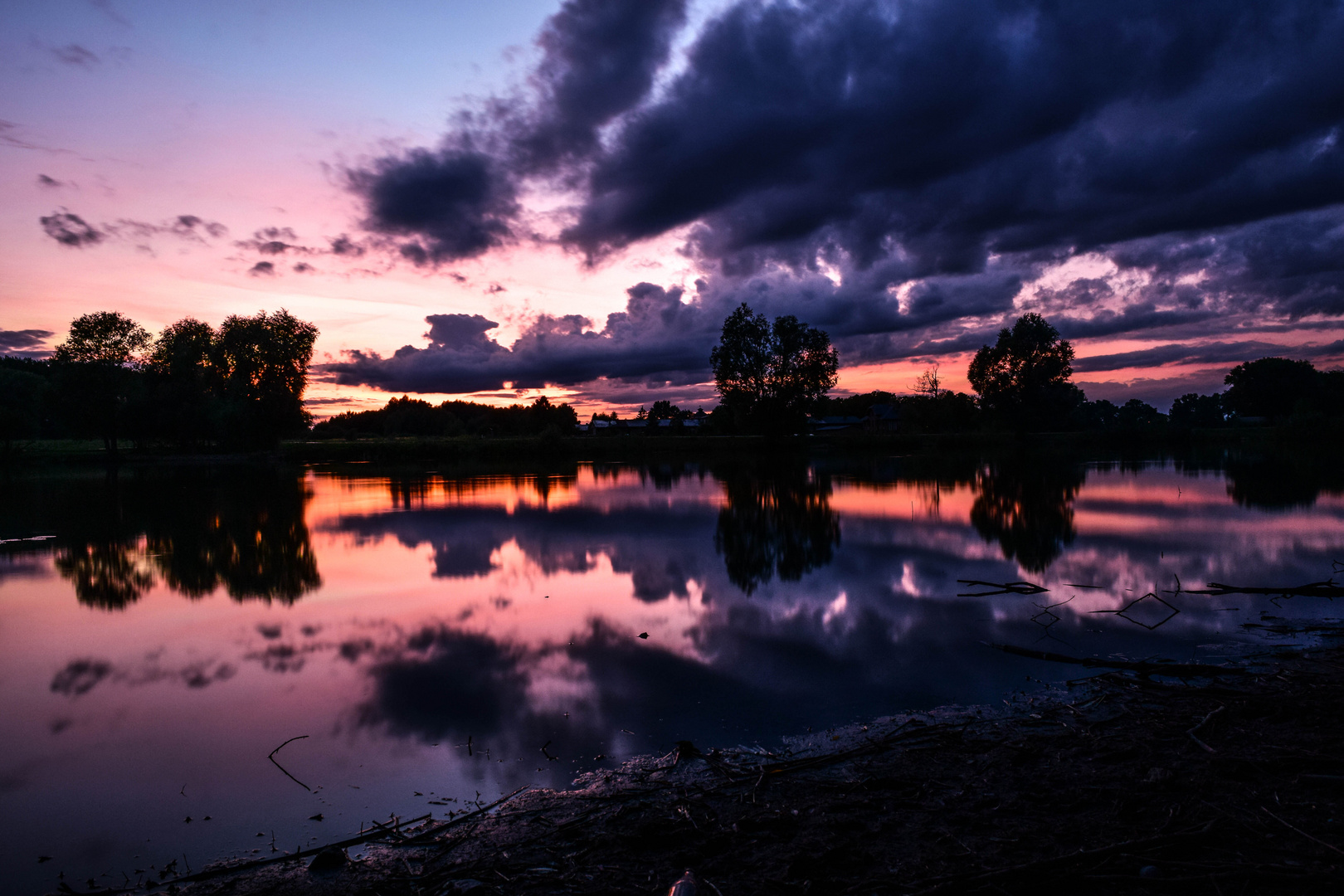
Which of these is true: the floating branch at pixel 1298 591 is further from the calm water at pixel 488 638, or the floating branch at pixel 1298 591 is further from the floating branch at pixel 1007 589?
the floating branch at pixel 1007 589

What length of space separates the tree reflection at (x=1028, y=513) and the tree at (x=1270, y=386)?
85.7m

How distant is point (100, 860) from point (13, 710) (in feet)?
14.3

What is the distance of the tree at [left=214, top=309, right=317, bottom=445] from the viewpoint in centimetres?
6856

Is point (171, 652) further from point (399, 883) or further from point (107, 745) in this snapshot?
point (399, 883)

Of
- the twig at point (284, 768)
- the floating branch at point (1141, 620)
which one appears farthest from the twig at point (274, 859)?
the floating branch at point (1141, 620)

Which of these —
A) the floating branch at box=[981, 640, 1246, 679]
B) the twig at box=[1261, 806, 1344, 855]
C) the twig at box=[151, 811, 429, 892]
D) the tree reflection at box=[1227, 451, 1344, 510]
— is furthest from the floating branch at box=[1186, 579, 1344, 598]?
the tree reflection at box=[1227, 451, 1344, 510]

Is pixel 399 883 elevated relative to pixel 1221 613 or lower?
elevated

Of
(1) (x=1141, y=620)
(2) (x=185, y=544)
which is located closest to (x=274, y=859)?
(1) (x=1141, y=620)

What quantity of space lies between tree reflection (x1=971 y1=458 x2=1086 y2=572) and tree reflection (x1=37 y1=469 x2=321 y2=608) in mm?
15159

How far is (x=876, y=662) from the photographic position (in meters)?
7.64

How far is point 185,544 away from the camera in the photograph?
1711 centimetres

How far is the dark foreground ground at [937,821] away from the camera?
3471 millimetres

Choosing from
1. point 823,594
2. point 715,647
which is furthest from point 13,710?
point 823,594

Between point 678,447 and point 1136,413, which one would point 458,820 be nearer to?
point 678,447
